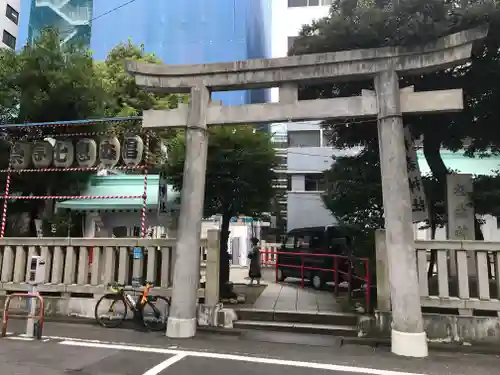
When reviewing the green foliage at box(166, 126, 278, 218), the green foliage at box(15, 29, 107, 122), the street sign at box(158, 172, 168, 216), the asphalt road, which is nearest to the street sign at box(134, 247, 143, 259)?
the asphalt road

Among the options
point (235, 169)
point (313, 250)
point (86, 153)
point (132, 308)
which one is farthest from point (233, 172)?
point (313, 250)

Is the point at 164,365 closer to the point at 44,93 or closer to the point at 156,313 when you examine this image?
the point at 156,313

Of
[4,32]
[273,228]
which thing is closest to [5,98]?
[273,228]

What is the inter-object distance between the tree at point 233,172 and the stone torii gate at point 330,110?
2145 millimetres

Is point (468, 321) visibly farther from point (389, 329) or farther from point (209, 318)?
point (209, 318)

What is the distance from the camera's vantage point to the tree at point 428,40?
7723mm

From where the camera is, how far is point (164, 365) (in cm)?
587

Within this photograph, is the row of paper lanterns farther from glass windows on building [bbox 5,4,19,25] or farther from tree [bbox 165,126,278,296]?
glass windows on building [bbox 5,4,19,25]

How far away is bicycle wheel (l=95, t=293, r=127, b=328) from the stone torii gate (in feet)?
4.78

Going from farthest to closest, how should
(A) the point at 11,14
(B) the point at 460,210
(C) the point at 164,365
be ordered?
(A) the point at 11,14
(B) the point at 460,210
(C) the point at 164,365

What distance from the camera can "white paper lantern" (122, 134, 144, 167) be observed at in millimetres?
10305

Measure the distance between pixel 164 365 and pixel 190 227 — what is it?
8.57ft

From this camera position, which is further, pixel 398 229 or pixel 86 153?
pixel 86 153

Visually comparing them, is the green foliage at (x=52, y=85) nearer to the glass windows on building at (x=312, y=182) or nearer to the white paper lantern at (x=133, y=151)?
the white paper lantern at (x=133, y=151)
